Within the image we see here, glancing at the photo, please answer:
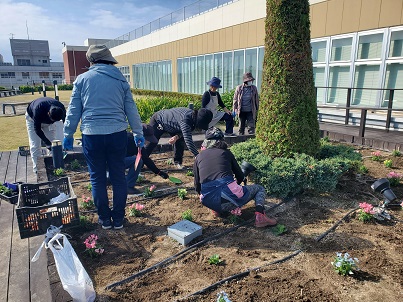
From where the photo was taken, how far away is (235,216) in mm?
3402

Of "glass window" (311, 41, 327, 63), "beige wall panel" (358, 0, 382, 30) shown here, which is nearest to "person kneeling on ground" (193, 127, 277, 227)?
"beige wall panel" (358, 0, 382, 30)

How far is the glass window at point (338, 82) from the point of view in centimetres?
939

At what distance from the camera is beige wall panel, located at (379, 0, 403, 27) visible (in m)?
7.59

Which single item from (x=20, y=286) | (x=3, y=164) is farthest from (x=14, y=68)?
(x=20, y=286)

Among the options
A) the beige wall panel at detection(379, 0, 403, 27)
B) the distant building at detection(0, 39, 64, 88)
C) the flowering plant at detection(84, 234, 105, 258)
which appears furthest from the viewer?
the distant building at detection(0, 39, 64, 88)

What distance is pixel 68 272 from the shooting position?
6.91ft

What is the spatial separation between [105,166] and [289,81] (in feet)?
8.82

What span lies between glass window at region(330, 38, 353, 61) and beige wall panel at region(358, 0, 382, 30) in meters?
0.64

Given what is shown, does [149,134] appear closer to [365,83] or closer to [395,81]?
[395,81]

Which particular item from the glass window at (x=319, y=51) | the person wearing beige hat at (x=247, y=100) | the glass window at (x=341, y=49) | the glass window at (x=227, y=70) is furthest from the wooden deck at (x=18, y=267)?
the glass window at (x=227, y=70)

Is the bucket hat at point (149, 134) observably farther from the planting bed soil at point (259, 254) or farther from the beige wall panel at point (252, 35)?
the beige wall panel at point (252, 35)

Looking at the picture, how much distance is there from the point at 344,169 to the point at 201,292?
9.01 ft

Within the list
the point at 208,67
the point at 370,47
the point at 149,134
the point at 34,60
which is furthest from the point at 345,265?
the point at 34,60

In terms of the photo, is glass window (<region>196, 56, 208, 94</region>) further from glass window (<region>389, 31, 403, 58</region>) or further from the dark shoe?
the dark shoe
